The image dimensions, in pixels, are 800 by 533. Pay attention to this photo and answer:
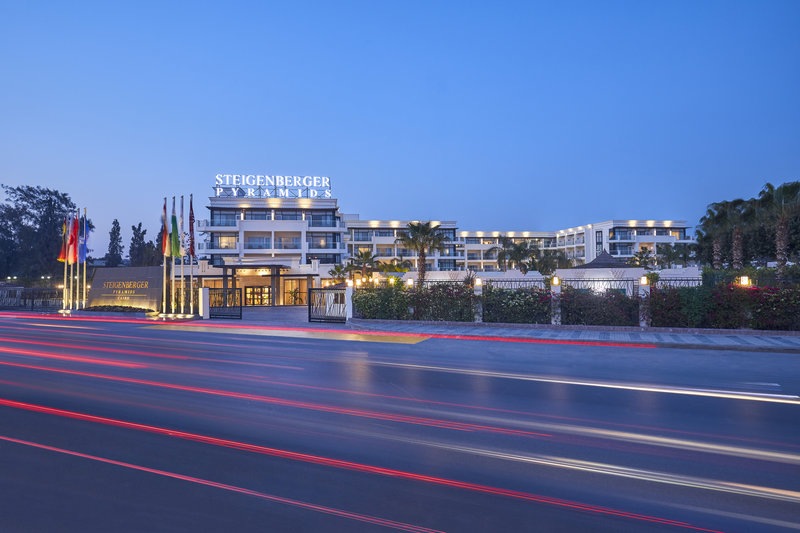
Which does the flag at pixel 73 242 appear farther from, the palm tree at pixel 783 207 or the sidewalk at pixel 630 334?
the palm tree at pixel 783 207

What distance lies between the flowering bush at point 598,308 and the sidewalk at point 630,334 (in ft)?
1.63

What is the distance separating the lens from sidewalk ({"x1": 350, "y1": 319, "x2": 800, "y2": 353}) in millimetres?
16250

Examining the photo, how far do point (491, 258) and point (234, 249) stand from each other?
5311 cm

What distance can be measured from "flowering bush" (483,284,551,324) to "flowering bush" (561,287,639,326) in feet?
2.81

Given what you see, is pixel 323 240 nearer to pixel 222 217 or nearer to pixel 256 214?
pixel 256 214

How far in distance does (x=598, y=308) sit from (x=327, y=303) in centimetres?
1377

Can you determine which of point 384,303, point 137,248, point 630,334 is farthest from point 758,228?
point 137,248

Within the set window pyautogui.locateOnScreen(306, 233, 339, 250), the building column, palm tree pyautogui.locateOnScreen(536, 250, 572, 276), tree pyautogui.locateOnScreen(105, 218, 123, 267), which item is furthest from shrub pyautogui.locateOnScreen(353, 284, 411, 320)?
tree pyautogui.locateOnScreen(105, 218, 123, 267)

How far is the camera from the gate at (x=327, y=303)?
27094 millimetres

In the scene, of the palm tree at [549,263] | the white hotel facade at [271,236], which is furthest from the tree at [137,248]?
the palm tree at [549,263]

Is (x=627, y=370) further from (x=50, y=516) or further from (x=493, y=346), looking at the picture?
(x=50, y=516)

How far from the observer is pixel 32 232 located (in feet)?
246

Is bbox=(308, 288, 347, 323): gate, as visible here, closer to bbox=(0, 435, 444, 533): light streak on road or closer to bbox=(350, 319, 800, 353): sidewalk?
bbox=(350, 319, 800, 353): sidewalk

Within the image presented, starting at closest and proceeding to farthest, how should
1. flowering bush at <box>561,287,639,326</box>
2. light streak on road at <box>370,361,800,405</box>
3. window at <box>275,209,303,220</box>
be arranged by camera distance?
light streak on road at <box>370,361,800,405</box> < flowering bush at <box>561,287,639,326</box> < window at <box>275,209,303,220</box>
